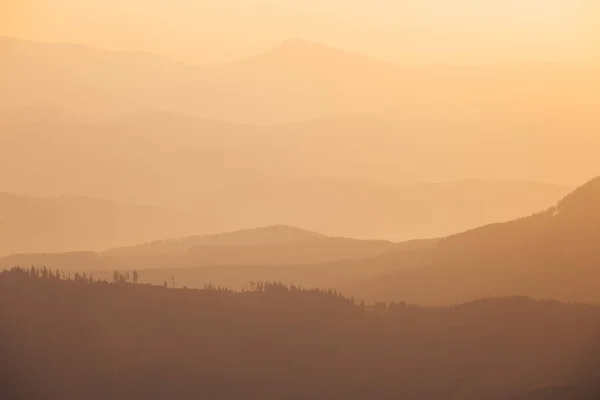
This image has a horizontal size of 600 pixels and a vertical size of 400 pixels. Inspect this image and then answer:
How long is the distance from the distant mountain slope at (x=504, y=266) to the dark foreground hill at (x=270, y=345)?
0.12 meters

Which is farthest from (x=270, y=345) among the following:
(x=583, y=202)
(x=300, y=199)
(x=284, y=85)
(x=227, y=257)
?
(x=583, y=202)

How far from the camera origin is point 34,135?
680cm

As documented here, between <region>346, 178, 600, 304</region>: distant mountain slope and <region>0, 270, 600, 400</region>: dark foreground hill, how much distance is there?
0.38ft

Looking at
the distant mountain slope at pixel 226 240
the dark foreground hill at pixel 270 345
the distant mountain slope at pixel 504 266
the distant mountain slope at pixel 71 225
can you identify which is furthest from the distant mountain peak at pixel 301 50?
the dark foreground hill at pixel 270 345

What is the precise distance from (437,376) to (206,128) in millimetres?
2580

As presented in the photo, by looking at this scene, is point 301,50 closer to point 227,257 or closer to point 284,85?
point 284,85

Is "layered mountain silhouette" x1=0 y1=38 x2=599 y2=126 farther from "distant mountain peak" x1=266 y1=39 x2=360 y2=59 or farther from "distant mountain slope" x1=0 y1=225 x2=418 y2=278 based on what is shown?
"distant mountain slope" x1=0 y1=225 x2=418 y2=278

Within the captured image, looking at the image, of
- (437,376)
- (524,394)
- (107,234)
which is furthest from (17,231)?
(524,394)

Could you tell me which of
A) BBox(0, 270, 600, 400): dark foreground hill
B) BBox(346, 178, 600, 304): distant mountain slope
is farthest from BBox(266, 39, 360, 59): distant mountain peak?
BBox(0, 270, 600, 400): dark foreground hill

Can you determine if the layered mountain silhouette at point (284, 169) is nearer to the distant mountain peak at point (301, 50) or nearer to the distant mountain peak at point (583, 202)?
the distant mountain peak at point (583, 202)

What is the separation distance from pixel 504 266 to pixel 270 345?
1835 millimetres

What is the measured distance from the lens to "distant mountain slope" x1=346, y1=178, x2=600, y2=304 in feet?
21.5

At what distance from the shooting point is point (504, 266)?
6.60m

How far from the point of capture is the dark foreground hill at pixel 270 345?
636cm
